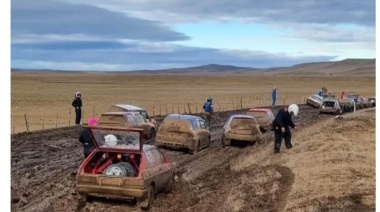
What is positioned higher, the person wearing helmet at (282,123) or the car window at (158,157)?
the person wearing helmet at (282,123)

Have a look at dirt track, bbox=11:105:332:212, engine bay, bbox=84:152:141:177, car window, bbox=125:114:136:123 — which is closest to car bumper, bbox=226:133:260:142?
dirt track, bbox=11:105:332:212

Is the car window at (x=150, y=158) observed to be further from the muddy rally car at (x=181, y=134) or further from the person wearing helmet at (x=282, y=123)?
the muddy rally car at (x=181, y=134)

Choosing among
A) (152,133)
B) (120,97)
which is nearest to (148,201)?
(152,133)

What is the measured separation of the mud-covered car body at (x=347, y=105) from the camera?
44.1 m

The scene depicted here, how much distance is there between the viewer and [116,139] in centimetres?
1288

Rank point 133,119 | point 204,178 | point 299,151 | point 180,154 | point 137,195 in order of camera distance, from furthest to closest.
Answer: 1. point 133,119
2. point 180,154
3. point 299,151
4. point 204,178
5. point 137,195

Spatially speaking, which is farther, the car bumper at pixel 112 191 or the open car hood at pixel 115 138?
the open car hood at pixel 115 138

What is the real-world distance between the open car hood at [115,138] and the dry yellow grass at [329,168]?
Answer: 325 centimetres

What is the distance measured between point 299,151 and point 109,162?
7531 mm

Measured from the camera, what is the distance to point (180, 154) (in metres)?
20.6

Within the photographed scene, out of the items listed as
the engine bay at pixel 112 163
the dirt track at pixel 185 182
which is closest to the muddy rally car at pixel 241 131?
the dirt track at pixel 185 182
